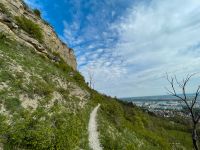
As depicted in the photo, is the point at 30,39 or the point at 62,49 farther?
the point at 62,49

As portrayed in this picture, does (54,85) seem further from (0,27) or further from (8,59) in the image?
(0,27)

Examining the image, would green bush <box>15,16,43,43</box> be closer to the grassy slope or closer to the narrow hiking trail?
the grassy slope

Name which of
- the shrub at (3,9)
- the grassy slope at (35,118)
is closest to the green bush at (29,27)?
the shrub at (3,9)

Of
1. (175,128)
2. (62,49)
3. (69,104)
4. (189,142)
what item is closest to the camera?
(69,104)

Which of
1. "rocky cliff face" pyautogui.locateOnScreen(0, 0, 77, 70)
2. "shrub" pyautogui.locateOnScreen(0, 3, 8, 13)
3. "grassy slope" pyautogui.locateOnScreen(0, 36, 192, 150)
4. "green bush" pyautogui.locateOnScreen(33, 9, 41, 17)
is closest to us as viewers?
"grassy slope" pyautogui.locateOnScreen(0, 36, 192, 150)

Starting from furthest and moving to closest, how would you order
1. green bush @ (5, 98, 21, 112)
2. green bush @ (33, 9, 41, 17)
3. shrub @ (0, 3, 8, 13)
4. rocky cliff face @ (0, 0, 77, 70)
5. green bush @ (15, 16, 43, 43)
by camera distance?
green bush @ (33, 9, 41, 17), green bush @ (15, 16, 43, 43), shrub @ (0, 3, 8, 13), rocky cliff face @ (0, 0, 77, 70), green bush @ (5, 98, 21, 112)

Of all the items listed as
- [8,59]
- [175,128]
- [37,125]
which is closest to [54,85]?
[8,59]

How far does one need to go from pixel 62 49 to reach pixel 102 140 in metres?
45.9

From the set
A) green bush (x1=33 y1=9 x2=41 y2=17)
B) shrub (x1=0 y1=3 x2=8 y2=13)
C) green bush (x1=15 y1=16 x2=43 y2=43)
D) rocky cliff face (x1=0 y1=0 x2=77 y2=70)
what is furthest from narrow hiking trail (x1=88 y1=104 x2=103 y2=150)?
green bush (x1=33 y1=9 x2=41 y2=17)

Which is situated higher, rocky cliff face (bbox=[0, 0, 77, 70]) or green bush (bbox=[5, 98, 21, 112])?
rocky cliff face (bbox=[0, 0, 77, 70])

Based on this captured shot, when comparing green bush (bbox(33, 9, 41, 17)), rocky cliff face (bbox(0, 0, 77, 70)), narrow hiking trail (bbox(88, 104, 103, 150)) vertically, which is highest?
green bush (bbox(33, 9, 41, 17))

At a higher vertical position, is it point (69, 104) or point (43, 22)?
point (43, 22)

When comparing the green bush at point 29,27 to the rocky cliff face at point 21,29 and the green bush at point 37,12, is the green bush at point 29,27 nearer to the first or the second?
the rocky cliff face at point 21,29

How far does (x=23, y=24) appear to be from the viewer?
4747 cm
